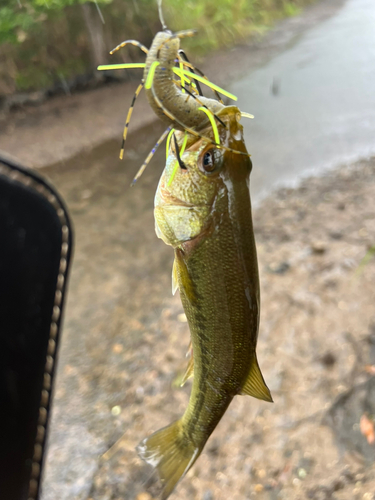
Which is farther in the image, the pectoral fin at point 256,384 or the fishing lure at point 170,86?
the pectoral fin at point 256,384

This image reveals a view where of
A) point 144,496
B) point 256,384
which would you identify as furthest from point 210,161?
point 144,496

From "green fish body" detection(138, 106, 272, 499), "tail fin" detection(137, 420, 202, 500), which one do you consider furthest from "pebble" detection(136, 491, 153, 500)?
"green fish body" detection(138, 106, 272, 499)

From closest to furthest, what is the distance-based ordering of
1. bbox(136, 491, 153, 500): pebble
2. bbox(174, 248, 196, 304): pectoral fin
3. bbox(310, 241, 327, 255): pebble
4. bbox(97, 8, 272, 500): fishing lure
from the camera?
bbox(97, 8, 272, 500): fishing lure < bbox(174, 248, 196, 304): pectoral fin < bbox(136, 491, 153, 500): pebble < bbox(310, 241, 327, 255): pebble

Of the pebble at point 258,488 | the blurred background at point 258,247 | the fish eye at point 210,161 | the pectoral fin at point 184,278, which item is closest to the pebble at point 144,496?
the blurred background at point 258,247

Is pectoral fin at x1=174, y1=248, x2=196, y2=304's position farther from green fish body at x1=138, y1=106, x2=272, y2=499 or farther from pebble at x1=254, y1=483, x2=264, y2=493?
pebble at x1=254, y1=483, x2=264, y2=493

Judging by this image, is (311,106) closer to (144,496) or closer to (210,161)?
(144,496)

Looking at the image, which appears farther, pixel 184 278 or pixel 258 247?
pixel 258 247

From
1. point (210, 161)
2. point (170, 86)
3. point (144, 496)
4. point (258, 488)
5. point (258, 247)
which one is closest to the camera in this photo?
point (170, 86)

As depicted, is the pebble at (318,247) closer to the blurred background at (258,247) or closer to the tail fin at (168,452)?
the blurred background at (258,247)
